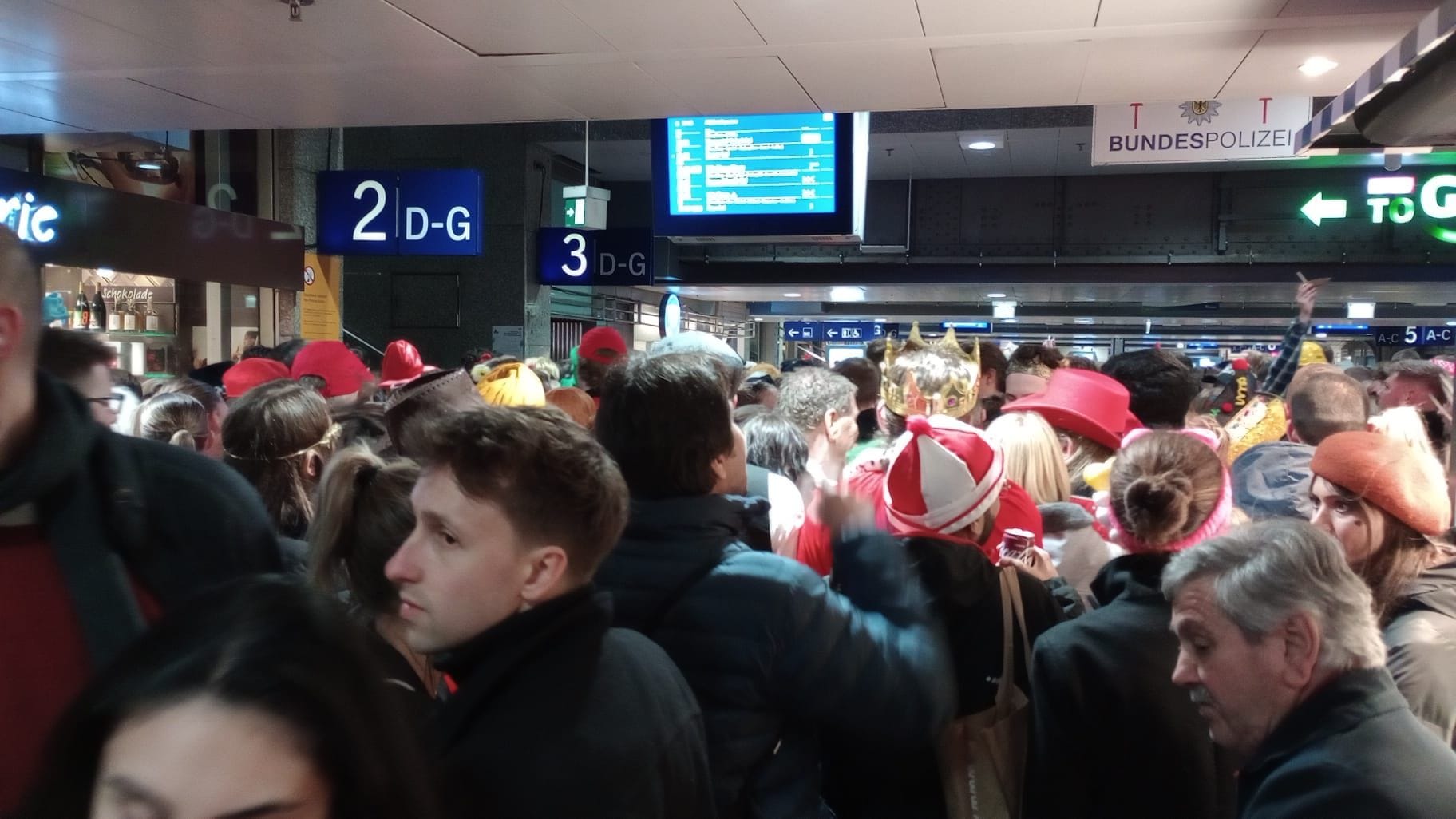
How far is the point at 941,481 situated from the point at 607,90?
3263mm

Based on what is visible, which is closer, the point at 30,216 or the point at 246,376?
the point at 246,376

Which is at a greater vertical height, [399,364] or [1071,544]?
[399,364]

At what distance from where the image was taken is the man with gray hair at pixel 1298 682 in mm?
1438

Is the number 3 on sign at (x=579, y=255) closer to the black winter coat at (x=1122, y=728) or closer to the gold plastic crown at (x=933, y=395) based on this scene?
the gold plastic crown at (x=933, y=395)

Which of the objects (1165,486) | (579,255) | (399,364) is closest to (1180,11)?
(1165,486)

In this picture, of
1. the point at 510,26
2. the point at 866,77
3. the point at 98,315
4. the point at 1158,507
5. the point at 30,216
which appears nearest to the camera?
the point at 1158,507

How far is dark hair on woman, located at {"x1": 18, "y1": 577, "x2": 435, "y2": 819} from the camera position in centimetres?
82

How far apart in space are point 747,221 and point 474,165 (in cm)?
A: 595

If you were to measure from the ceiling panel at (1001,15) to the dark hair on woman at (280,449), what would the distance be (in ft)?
7.98

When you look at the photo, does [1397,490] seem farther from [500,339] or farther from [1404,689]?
[500,339]

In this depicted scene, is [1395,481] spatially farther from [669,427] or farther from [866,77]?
[866,77]

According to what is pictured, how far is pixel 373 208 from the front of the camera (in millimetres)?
7336

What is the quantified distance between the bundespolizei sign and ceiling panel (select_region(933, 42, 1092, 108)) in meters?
1.48

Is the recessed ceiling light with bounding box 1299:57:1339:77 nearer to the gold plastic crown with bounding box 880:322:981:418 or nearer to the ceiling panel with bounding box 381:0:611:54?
the gold plastic crown with bounding box 880:322:981:418
